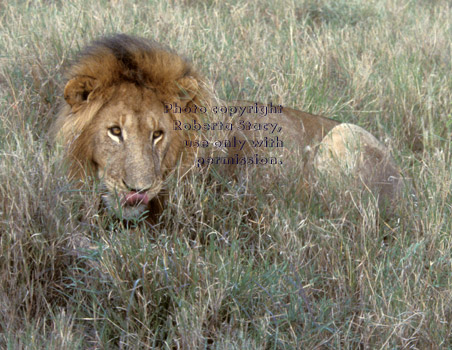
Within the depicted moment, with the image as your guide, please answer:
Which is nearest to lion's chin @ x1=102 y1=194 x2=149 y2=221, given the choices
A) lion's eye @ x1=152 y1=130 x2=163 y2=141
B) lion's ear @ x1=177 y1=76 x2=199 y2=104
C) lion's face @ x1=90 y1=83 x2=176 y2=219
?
lion's face @ x1=90 y1=83 x2=176 y2=219

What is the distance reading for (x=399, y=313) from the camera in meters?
2.37

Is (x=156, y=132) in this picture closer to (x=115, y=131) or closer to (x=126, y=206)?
(x=115, y=131)

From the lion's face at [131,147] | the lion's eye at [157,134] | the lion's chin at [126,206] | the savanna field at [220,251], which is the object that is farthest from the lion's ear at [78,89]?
the lion's chin at [126,206]

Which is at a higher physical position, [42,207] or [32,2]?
[32,2]

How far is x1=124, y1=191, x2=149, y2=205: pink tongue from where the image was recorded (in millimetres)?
3066

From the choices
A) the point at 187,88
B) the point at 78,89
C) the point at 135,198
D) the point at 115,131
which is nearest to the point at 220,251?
the point at 135,198

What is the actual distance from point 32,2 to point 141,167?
354cm

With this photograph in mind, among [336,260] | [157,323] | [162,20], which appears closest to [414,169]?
[336,260]

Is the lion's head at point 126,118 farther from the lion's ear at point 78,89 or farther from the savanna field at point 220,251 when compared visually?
the savanna field at point 220,251

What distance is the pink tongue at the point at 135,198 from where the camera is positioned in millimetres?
3066

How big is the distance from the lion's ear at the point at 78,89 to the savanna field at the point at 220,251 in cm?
27

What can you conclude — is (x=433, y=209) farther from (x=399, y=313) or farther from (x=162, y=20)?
(x=162, y=20)

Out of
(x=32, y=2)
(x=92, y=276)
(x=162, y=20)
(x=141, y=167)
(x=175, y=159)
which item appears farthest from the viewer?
(x=32, y=2)

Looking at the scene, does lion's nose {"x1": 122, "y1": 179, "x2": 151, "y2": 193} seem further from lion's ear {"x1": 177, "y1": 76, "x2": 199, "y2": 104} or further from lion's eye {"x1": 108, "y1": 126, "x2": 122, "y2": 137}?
lion's ear {"x1": 177, "y1": 76, "x2": 199, "y2": 104}
